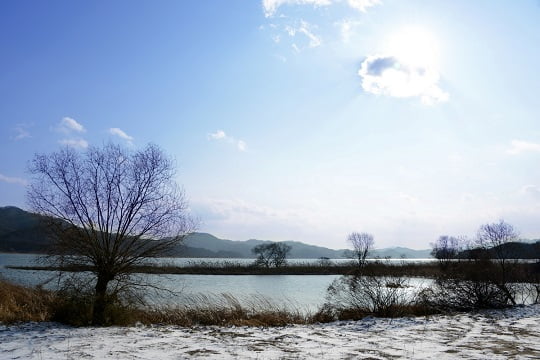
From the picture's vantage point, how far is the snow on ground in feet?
26.6

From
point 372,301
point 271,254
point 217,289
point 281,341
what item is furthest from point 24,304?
point 271,254

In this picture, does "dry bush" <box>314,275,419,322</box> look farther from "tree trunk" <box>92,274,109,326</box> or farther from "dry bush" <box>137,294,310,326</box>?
"tree trunk" <box>92,274,109,326</box>

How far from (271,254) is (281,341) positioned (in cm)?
7808

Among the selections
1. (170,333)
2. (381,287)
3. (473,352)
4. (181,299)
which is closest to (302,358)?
(473,352)

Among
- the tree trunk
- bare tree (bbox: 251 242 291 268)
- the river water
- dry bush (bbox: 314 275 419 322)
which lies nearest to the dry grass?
the river water

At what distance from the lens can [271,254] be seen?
285 feet

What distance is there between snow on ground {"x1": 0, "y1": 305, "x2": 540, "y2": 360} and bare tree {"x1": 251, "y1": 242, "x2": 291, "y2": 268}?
72967 millimetres

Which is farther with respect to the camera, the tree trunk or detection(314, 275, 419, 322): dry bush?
detection(314, 275, 419, 322): dry bush

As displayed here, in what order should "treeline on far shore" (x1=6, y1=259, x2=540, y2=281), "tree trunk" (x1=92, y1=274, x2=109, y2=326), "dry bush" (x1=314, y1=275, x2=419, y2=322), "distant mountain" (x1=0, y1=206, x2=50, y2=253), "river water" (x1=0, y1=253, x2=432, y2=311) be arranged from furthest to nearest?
"dry bush" (x1=314, y1=275, x2=419, y2=322) < "river water" (x1=0, y1=253, x2=432, y2=311) < "treeline on far shore" (x1=6, y1=259, x2=540, y2=281) < "distant mountain" (x1=0, y1=206, x2=50, y2=253) < "tree trunk" (x1=92, y1=274, x2=109, y2=326)

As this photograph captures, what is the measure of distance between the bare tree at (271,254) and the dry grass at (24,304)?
68.9 meters

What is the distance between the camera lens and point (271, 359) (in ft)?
25.3

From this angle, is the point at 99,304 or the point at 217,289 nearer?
the point at 99,304

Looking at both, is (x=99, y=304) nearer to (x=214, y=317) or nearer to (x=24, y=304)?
(x=214, y=317)

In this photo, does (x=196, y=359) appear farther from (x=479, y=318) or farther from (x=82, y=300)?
(x=479, y=318)
